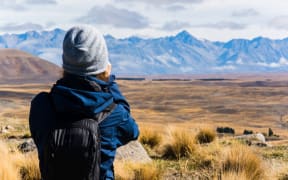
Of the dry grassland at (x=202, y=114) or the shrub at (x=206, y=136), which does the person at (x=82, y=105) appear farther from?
the shrub at (x=206, y=136)

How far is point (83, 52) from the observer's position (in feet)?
8.37

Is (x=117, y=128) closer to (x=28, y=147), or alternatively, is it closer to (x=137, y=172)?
(x=137, y=172)

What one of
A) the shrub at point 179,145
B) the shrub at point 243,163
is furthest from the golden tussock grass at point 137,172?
the shrub at point 179,145

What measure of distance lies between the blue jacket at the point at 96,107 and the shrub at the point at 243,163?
8.44 ft

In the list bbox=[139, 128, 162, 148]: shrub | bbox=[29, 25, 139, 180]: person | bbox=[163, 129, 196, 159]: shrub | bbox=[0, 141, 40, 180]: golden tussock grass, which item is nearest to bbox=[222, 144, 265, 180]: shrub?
bbox=[163, 129, 196, 159]: shrub

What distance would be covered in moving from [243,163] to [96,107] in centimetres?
319

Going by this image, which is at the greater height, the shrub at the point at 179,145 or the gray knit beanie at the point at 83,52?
the gray knit beanie at the point at 83,52

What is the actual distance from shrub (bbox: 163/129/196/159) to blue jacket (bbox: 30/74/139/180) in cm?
414

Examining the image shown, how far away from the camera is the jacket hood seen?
241 cm

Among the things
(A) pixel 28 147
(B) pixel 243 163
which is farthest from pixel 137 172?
(A) pixel 28 147

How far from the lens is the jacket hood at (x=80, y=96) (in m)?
2.41

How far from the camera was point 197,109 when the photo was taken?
124 metres

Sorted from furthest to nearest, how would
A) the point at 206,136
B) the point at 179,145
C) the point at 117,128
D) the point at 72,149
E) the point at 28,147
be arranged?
1. the point at 206,136
2. the point at 28,147
3. the point at 179,145
4. the point at 117,128
5. the point at 72,149

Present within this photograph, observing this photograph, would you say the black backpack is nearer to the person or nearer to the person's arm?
the person
